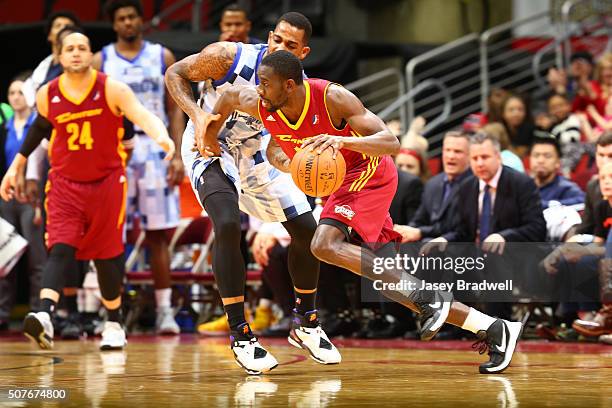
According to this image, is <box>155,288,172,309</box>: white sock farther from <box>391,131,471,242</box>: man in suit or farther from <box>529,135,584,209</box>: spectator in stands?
<box>529,135,584,209</box>: spectator in stands

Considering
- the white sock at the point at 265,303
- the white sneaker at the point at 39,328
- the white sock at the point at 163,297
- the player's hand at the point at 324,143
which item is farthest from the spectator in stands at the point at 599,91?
the player's hand at the point at 324,143

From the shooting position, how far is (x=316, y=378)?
5406 mm

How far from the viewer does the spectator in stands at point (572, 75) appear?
12.2 meters

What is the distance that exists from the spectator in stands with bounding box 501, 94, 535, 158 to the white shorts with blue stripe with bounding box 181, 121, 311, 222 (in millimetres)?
5148

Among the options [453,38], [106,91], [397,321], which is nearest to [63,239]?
[106,91]

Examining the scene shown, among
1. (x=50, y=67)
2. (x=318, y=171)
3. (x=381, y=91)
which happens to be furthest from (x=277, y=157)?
(x=381, y=91)

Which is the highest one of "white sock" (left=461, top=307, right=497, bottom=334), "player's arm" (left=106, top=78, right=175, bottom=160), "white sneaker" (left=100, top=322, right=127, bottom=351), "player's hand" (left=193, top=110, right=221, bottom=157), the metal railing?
the metal railing

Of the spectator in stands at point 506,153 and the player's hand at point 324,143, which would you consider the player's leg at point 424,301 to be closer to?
the player's hand at point 324,143

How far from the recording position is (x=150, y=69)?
30.4 ft

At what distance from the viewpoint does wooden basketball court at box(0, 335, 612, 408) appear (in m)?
4.39

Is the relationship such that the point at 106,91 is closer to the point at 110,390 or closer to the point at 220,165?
the point at 220,165

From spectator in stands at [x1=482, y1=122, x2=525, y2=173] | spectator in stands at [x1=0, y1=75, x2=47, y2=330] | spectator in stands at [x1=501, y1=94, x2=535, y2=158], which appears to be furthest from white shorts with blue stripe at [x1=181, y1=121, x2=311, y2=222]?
spectator in stands at [x1=501, y1=94, x2=535, y2=158]

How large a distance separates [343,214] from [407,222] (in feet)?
11.7

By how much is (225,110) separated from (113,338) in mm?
2445
